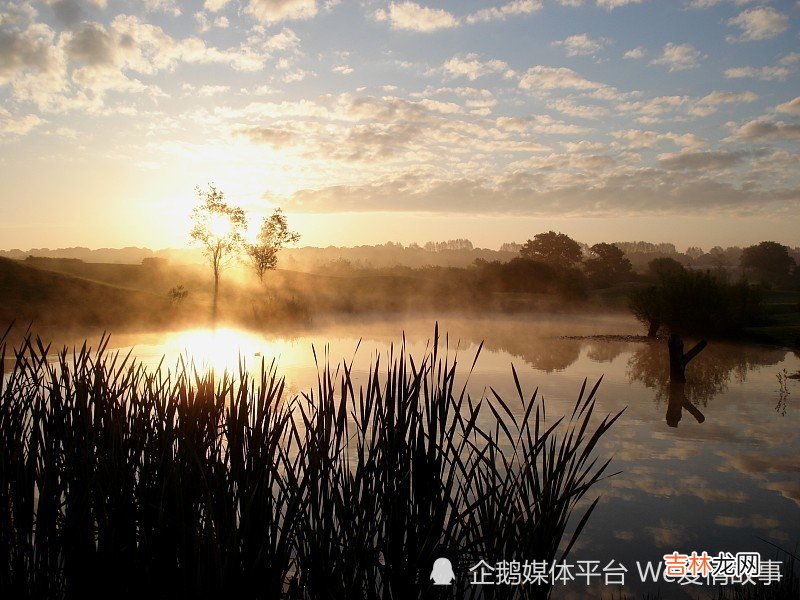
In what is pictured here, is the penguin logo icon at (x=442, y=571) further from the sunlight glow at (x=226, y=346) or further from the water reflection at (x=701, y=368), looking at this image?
the sunlight glow at (x=226, y=346)

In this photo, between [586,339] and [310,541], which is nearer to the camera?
[310,541]

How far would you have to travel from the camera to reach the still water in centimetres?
694

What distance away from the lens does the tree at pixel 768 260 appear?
3331 inches

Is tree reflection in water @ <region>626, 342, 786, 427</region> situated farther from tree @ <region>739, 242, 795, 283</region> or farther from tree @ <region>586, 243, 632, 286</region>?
tree @ <region>739, 242, 795, 283</region>

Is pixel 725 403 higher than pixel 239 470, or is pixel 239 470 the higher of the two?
pixel 239 470

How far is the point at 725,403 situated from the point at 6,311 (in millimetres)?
29244

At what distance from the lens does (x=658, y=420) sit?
501 inches

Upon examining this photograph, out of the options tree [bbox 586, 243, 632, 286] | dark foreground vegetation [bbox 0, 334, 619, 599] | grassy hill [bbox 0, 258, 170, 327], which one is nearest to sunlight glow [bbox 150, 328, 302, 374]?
grassy hill [bbox 0, 258, 170, 327]

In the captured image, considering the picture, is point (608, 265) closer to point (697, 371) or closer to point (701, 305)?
point (701, 305)

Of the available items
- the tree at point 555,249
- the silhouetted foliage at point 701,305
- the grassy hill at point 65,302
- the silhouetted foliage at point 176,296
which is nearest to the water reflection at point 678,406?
the silhouetted foliage at point 701,305

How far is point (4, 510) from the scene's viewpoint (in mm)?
3830

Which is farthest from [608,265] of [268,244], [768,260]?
[268,244]

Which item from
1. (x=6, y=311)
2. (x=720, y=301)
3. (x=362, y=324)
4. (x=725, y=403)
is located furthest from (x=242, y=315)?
(x=725, y=403)

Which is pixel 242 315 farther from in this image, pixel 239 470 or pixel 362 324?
pixel 239 470
